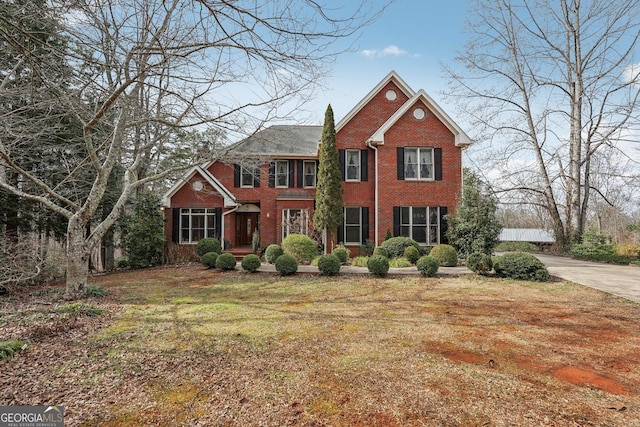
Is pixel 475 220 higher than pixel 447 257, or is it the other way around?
pixel 475 220

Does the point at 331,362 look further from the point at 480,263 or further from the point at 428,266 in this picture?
the point at 480,263

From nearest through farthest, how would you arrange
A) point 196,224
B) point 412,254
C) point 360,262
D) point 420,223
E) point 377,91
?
point 412,254 → point 360,262 → point 420,223 → point 196,224 → point 377,91

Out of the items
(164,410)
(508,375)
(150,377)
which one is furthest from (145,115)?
(508,375)

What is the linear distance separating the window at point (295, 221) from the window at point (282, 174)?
175 cm

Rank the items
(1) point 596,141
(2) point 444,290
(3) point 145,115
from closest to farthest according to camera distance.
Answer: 1. (3) point 145,115
2. (2) point 444,290
3. (1) point 596,141

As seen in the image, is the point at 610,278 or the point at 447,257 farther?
the point at 447,257

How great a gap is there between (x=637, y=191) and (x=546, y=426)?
81.2 ft

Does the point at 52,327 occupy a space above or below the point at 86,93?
below

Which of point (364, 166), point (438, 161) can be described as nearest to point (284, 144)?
point (364, 166)

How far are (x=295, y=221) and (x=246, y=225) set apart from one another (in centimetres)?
430

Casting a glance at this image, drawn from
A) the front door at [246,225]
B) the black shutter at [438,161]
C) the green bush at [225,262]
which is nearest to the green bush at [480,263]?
the black shutter at [438,161]

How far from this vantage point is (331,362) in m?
3.99

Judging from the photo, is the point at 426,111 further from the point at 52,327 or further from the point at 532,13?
the point at 52,327

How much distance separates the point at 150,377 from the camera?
11.8 feet
